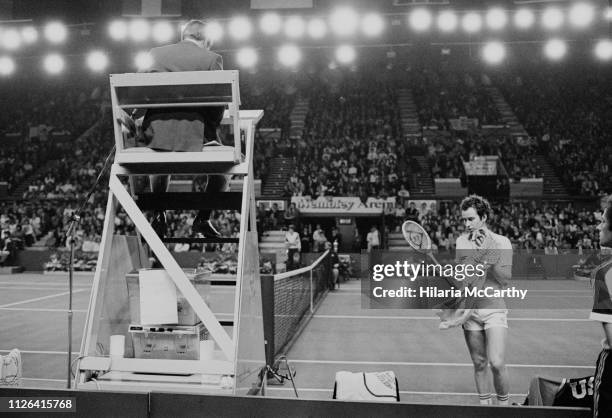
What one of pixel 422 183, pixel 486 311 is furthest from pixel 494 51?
pixel 486 311

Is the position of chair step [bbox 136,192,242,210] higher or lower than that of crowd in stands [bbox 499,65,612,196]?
Result: lower

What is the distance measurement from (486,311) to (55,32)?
25.0 m

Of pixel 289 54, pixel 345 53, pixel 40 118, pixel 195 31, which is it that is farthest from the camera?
pixel 40 118

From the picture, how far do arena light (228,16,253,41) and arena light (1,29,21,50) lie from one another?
968cm

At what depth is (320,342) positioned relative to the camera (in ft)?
28.2

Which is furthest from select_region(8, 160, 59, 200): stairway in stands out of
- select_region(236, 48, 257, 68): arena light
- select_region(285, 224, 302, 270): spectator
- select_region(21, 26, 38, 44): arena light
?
select_region(285, 224, 302, 270): spectator

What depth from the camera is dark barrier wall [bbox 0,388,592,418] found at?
2.58 meters

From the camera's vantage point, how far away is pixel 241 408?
2689mm

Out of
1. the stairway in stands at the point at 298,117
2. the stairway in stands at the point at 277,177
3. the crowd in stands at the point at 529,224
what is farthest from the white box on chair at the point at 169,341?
the stairway in stands at the point at 298,117

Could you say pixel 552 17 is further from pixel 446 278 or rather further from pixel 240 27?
pixel 446 278

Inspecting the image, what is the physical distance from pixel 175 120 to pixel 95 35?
89.2ft

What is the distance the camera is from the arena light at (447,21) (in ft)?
76.4

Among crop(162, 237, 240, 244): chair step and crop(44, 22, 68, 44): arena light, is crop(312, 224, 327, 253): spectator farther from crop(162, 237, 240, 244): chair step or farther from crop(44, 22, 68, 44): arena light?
crop(162, 237, 240, 244): chair step

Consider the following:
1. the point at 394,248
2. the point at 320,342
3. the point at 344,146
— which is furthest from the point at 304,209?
the point at 320,342
